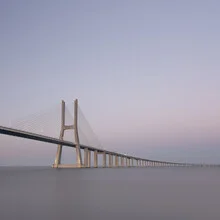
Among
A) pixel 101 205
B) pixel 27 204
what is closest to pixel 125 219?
pixel 101 205

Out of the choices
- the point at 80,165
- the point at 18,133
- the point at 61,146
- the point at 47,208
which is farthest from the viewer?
the point at 80,165

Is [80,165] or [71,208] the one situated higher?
[80,165]

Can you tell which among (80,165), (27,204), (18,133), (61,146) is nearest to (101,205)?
(27,204)

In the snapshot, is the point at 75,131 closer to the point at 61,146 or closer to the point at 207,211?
the point at 61,146

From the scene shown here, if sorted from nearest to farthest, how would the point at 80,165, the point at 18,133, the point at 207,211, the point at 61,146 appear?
the point at 207,211
the point at 18,133
the point at 61,146
the point at 80,165

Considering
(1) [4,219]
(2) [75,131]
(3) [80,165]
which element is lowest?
(1) [4,219]

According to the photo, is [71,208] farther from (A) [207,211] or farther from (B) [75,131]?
(B) [75,131]

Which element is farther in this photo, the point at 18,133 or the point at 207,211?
the point at 18,133

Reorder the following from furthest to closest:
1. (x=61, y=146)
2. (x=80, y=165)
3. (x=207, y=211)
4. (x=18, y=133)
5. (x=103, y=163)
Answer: (x=103, y=163)
(x=80, y=165)
(x=61, y=146)
(x=18, y=133)
(x=207, y=211)

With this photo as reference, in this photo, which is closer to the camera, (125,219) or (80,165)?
(125,219)
